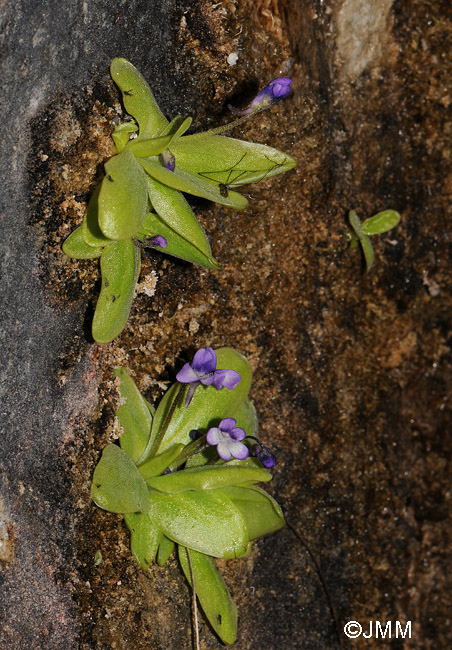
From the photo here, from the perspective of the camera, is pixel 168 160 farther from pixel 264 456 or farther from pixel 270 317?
pixel 264 456

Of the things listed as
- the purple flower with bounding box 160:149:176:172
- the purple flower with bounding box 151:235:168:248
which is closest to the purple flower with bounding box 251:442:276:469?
the purple flower with bounding box 151:235:168:248

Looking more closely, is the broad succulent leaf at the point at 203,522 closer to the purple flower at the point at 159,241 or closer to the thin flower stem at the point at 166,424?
the thin flower stem at the point at 166,424

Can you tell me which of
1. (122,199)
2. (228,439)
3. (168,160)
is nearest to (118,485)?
(228,439)

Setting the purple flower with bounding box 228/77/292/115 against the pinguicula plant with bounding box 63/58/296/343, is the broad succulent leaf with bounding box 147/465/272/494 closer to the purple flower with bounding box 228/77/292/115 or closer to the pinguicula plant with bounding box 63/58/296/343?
the pinguicula plant with bounding box 63/58/296/343

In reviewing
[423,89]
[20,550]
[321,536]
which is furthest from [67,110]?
[321,536]

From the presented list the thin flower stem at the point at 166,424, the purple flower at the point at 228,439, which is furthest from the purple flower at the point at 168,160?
the purple flower at the point at 228,439

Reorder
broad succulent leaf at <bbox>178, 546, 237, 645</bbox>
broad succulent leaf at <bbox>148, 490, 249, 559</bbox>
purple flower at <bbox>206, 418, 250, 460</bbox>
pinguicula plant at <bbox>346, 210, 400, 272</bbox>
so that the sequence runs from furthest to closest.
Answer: pinguicula plant at <bbox>346, 210, 400, 272</bbox>, broad succulent leaf at <bbox>178, 546, 237, 645</bbox>, broad succulent leaf at <bbox>148, 490, 249, 559</bbox>, purple flower at <bbox>206, 418, 250, 460</bbox>

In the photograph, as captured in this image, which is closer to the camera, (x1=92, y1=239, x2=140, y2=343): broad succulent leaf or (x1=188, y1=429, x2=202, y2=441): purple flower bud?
(x1=92, y1=239, x2=140, y2=343): broad succulent leaf
